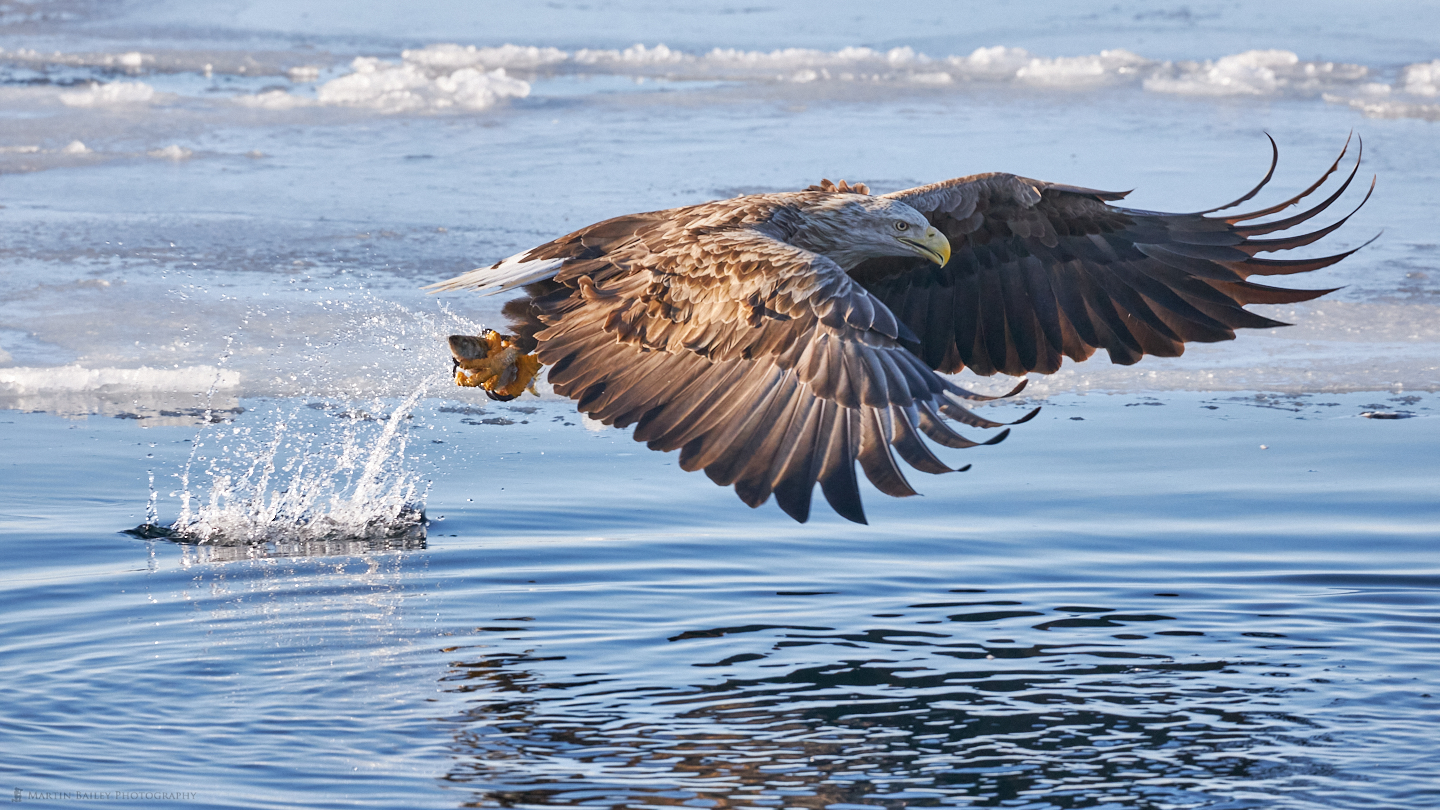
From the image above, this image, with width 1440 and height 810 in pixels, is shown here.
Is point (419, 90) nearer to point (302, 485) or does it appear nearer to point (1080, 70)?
point (1080, 70)

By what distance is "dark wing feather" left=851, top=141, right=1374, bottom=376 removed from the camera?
5.62 m

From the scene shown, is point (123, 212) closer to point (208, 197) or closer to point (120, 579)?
point (208, 197)

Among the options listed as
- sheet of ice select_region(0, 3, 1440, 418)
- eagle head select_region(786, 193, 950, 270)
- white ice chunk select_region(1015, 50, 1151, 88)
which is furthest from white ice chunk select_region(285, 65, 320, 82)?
eagle head select_region(786, 193, 950, 270)

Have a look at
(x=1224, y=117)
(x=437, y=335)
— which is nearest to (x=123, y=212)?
(x=437, y=335)

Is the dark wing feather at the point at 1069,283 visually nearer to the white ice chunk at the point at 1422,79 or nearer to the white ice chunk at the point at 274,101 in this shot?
the white ice chunk at the point at 1422,79

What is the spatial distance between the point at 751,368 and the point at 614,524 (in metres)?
1.87

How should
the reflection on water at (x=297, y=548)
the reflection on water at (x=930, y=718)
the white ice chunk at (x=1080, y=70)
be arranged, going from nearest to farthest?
the reflection on water at (x=930, y=718)
the reflection on water at (x=297, y=548)
the white ice chunk at (x=1080, y=70)

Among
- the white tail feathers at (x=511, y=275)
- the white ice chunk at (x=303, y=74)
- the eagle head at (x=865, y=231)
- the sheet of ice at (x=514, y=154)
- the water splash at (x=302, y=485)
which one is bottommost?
the water splash at (x=302, y=485)

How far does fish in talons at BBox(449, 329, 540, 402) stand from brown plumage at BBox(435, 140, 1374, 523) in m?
0.06

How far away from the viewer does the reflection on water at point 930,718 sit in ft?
12.9

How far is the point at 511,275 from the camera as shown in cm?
528

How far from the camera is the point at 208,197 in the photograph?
9.76 meters

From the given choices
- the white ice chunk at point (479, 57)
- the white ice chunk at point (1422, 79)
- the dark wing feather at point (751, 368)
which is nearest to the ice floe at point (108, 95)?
the white ice chunk at point (479, 57)

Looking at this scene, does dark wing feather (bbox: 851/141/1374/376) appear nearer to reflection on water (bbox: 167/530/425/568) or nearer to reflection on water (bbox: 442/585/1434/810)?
reflection on water (bbox: 442/585/1434/810)
